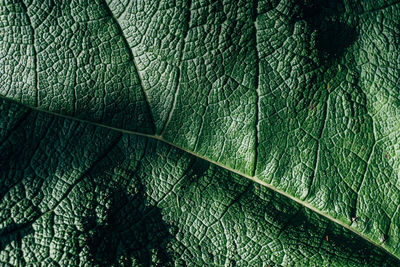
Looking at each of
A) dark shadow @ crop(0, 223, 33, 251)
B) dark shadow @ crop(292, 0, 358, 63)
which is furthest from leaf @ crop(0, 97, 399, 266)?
dark shadow @ crop(292, 0, 358, 63)

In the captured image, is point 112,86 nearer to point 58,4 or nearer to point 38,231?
point 58,4

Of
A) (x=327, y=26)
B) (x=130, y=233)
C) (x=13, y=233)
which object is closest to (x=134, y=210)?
(x=130, y=233)

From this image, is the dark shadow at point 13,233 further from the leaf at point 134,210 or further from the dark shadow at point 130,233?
the dark shadow at point 130,233

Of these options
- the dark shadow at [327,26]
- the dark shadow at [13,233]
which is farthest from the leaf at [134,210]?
the dark shadow at [327,26]

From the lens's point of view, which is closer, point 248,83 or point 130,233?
point 130,233

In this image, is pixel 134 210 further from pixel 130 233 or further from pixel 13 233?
pixel 13 233

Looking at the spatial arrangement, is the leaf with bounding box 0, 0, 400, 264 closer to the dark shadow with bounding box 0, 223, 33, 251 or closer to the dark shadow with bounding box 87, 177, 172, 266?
the dark shadow with bounding box 87, 177, 172, 266

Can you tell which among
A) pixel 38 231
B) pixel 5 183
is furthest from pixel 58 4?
pixel 38 231
